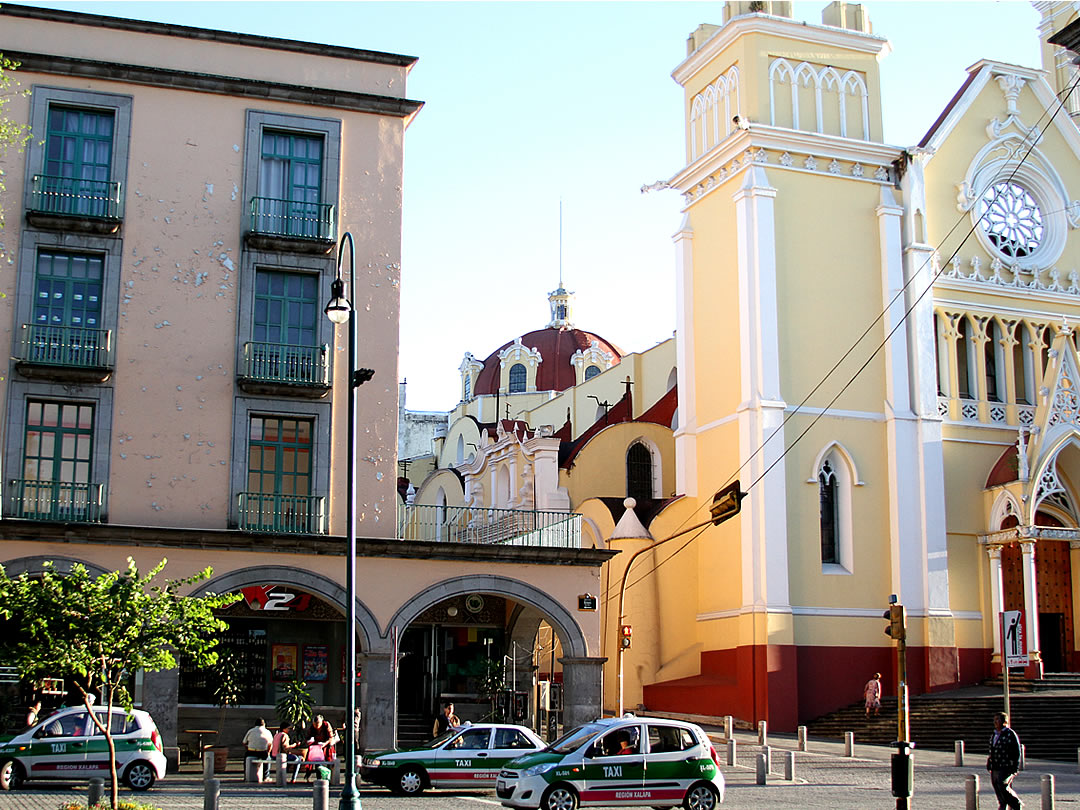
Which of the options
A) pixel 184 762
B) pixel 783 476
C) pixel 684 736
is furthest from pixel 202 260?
pixel 783 476

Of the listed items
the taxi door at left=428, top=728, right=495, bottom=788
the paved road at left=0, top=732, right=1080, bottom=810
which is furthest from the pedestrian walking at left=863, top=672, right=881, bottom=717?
the taxi door at left=428, top=728, right=495, bottom=788

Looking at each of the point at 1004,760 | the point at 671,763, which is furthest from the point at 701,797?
the point at 1004,760

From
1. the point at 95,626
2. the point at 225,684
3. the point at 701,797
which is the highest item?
the point at 95,626

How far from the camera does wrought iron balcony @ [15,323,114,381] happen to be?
88.1 ft

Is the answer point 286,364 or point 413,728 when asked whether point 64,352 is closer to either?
point 286,364

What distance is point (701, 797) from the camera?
20125 mm

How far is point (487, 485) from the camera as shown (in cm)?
5553

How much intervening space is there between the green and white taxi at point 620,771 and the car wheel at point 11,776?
8.07m

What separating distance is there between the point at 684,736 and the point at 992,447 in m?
25.5

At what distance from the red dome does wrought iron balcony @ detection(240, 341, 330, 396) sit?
45874 millimetres

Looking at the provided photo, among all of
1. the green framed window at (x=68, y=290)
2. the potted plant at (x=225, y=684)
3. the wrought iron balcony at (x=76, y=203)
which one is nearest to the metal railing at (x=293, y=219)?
the wrought iron balcony at (x=76, y=203)

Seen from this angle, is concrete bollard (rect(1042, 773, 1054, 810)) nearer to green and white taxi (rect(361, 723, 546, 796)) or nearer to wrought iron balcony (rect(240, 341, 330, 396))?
green and white taxi (rect(361, 723, 546, 796))

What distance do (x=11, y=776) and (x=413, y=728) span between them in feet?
41.8

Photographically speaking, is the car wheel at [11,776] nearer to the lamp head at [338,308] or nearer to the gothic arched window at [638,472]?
the lamp head at [338,308]
